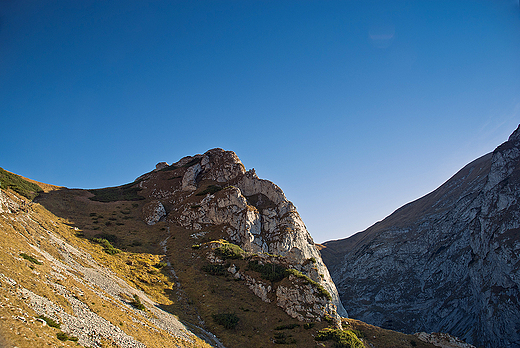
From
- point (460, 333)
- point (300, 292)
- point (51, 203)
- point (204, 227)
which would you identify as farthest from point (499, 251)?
point (51, 203)

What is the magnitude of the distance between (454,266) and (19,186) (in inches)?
5326

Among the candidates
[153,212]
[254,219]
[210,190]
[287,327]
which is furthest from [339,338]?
[153,212]

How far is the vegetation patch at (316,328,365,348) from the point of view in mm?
34875

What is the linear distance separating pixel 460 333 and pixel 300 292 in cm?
6552

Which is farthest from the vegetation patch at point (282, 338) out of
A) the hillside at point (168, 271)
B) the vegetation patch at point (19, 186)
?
the vegetation patch at point (19, 186)

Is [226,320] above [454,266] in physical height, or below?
above

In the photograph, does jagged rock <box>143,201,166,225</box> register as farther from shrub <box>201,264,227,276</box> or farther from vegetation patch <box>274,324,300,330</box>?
vegetation patch <box>274,324,300,330</box>

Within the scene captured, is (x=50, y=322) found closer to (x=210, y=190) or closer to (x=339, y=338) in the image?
(x=339, y=338)

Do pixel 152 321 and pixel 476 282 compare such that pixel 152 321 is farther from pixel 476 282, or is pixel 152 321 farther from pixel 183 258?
pixel 476 282

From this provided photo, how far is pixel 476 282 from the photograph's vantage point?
2904 inches

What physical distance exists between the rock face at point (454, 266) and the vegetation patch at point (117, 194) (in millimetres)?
94439

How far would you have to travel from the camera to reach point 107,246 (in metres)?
50.8

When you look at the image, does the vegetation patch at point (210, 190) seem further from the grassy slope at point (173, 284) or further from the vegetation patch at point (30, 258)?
the vegetation patch at point (30, 258)

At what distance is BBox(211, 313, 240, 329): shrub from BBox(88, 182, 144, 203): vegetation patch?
6668 cm
